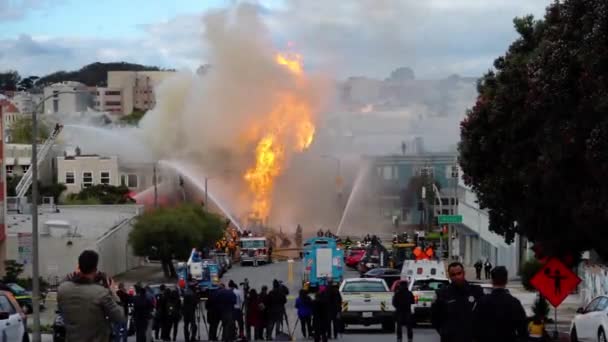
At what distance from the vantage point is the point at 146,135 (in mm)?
140250

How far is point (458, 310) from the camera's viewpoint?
14547 mm

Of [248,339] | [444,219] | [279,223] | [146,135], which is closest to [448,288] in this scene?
[248,339]

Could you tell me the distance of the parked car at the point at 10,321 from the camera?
854 inches

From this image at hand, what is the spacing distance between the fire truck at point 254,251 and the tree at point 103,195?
25624 millimetres

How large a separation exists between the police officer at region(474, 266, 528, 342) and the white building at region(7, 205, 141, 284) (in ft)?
152

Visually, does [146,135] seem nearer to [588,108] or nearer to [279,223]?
[279,223]

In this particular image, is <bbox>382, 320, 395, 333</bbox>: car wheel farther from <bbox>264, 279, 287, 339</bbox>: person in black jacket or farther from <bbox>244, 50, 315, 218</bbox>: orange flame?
<bbox>244, 50, 315, 218</bbox>: orange flame

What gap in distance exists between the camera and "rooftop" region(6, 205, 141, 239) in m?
71.3

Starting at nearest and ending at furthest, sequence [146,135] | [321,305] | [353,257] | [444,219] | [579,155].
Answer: [579,155]
[321,305]
[444,219]
[353,257]
[146,135]

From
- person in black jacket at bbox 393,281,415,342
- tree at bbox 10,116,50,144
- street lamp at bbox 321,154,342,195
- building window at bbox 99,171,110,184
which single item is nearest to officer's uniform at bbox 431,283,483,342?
person in black jacket at bbox 393,281,415,342

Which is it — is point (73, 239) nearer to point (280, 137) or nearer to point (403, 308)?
point (403, 308)

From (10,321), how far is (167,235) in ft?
185

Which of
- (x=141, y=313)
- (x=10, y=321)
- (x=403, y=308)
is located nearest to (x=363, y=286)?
(x=403, y=308)

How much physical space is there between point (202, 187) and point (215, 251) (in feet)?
117
